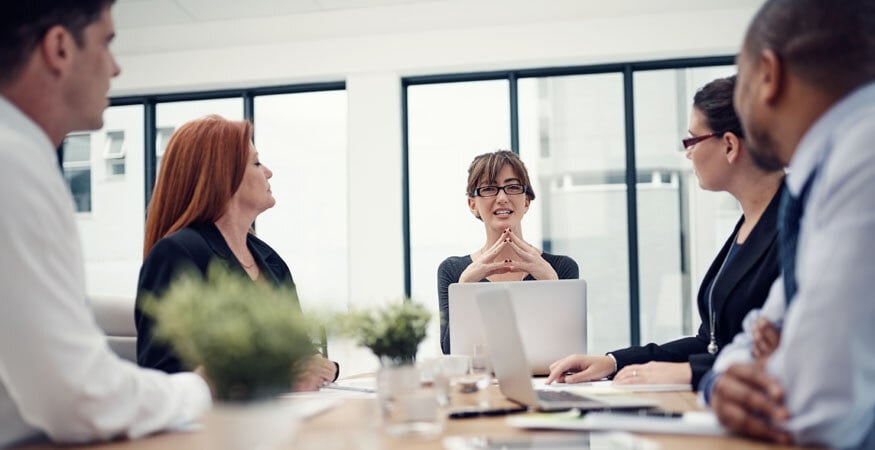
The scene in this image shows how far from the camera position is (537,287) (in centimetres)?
220

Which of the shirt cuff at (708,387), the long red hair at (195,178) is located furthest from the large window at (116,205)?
the shirt cuff at (708,387)

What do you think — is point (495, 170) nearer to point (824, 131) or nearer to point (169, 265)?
point (169, 265)

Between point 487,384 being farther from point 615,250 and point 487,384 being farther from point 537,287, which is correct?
point 615,250

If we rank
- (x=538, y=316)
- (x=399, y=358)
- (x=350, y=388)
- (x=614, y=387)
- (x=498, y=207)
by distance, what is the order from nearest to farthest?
(x=399, y=358) → (x=614, y=387) → (x=350, y=388) → (x=538, y=316) → (x=498, y=207)

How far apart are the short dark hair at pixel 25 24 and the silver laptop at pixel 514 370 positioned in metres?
0.92

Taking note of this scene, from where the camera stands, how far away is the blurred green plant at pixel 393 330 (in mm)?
1458

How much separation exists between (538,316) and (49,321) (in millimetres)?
1413

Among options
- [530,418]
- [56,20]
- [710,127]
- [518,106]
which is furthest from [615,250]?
[56,20]

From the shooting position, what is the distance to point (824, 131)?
1.15 m

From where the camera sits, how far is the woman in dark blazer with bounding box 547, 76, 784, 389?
6.75 ft

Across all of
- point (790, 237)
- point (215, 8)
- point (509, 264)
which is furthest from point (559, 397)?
point (215, 8)

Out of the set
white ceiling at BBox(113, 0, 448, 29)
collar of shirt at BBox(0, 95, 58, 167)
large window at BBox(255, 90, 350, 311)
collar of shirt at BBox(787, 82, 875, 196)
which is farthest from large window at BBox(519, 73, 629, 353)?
collar of shirt at BBox(0, 95, 58, 167)

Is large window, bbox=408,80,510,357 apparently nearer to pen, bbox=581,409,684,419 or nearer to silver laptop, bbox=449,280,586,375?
silver laptop, bbox=449,280,586,375

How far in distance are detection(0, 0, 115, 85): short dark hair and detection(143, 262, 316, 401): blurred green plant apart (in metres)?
0.59
